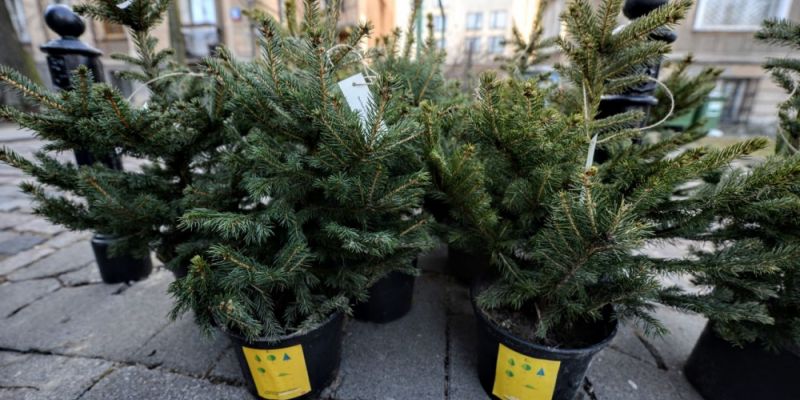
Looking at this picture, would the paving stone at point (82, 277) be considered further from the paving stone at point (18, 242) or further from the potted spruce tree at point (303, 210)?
the potted spruce tree at point (303, 210)

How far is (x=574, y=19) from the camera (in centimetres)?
112

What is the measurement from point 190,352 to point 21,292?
4.87 feet

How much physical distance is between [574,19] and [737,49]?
15.9 metres

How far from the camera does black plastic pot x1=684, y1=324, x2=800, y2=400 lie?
129 cm

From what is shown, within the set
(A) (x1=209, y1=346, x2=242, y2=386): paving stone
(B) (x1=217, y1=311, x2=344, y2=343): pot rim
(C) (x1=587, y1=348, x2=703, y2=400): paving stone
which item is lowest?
(C) (x1=587, y1=348, x2=703, y2=400): paving stone

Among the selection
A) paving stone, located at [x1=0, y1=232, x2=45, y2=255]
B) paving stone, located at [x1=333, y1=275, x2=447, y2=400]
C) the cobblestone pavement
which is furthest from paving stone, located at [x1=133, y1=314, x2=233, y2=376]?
paving stone, located at [x1=0, y1=232, x2=45, y2=255]

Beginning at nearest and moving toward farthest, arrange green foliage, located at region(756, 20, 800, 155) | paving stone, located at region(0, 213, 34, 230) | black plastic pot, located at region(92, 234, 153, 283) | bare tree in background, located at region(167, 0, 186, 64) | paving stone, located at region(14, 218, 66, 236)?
green foliage, located at region(756, 20, 800, 155)
black plastic pot, located at region(92, 234, 153, 283)
paving stone, located at region(14, 218, 66, 236)
paving stone, located at region(0, 213, 34, 230)
bare tree in background, located at region(167, 0, 186, 64)

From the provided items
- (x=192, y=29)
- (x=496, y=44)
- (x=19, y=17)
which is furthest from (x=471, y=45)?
(x=19, y=17)

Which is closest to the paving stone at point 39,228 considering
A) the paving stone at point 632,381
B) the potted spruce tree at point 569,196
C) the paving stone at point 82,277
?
the paving stone at point 82,277

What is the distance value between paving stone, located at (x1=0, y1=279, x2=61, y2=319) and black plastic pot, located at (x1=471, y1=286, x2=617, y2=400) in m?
2.68

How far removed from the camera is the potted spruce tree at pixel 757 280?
3.33 ft

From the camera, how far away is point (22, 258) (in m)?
2.67

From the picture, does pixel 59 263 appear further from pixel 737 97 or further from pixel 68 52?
pixel 737 97

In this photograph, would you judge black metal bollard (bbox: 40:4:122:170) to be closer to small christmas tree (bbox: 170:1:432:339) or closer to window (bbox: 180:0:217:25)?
small christmas tree (bbox: 170:1:432:339)
